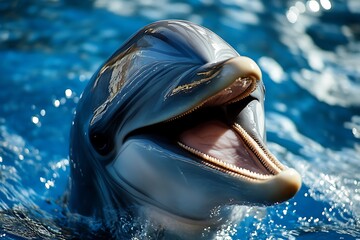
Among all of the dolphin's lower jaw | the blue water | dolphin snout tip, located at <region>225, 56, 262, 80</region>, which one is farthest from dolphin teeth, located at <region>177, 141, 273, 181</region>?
the blue water

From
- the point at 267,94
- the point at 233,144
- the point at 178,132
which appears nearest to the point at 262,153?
the point at 233,144

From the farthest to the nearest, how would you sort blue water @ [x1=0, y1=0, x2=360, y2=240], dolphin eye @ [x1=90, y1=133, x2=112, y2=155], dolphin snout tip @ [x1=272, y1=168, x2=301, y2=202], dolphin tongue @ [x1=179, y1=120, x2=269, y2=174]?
blue water @ [x1=0, y1=0, x2=360, y2=240] → dolphin eye @ [x1=90, y1=133, x2=112, y2=155] → dolphin tongue @ [x1=179, y1=120, x2=269, y2=174] → dolphin snout tip @ [x1=272, y1=168, x2=301, y2=202]

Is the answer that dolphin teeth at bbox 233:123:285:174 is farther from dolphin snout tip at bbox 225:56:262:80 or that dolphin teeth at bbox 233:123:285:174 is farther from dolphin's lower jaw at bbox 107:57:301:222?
dolphin snout tip at bbox 225:56:262:80

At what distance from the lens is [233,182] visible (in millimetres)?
2859

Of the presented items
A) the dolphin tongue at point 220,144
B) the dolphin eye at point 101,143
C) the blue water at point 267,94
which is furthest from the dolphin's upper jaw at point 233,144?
the blue water at point 267,94

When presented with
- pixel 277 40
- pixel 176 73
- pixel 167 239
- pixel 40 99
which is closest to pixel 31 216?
pixel 167 239

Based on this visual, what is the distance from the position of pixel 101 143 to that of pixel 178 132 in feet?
1.44

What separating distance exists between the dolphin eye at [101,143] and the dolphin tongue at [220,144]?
16.1 inches

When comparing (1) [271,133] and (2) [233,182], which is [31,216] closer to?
(2) [233,182]

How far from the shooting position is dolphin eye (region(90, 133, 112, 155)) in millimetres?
3361

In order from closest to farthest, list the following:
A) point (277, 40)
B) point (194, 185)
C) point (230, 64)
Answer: point (230, 64), point (194, 185), point (277, 40)

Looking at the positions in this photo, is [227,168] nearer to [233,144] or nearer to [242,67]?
[233,144]

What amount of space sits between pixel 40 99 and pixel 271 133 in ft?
6.63

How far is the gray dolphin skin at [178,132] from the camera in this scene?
288cm
